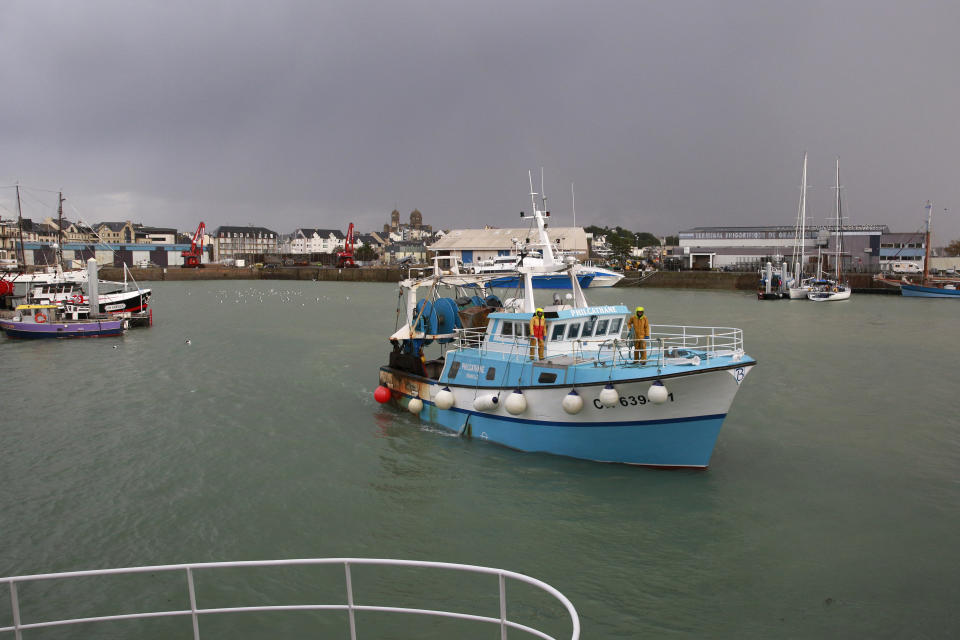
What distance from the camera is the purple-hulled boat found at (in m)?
36.1

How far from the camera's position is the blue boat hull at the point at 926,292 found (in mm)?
61250

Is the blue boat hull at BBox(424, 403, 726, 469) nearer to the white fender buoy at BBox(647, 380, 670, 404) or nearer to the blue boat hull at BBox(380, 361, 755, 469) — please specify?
the blue boat hull at BBox(380, 361, 755, 469)

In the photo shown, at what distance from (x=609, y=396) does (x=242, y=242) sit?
175 metres

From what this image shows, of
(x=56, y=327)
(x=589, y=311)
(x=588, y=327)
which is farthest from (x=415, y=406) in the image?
(x=56, y=327)

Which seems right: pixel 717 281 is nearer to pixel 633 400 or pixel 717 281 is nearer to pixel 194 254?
pixel 633 400

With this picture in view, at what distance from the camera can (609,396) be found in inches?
506

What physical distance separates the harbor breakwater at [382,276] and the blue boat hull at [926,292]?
330 centimetres

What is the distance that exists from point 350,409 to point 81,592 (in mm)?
10797

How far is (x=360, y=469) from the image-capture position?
14.7m

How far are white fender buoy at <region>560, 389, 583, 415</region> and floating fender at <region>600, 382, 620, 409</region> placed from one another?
0.52 meters

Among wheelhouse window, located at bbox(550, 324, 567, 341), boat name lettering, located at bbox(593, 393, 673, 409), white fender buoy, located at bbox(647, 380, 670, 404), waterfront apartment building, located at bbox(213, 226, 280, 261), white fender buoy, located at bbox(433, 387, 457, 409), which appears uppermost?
waterfront apartment building, located at bbox(213, 226, 280, 261)

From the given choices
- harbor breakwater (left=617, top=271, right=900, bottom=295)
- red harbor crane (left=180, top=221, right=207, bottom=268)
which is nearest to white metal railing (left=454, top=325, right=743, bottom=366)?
harbor breakwater (left=617, top=271, right=900, bottom=295)

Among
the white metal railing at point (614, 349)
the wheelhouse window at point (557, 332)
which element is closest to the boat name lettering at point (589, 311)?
the wheelhouse window at point (557, 332)

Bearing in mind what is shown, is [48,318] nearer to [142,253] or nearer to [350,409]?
[350,409]
